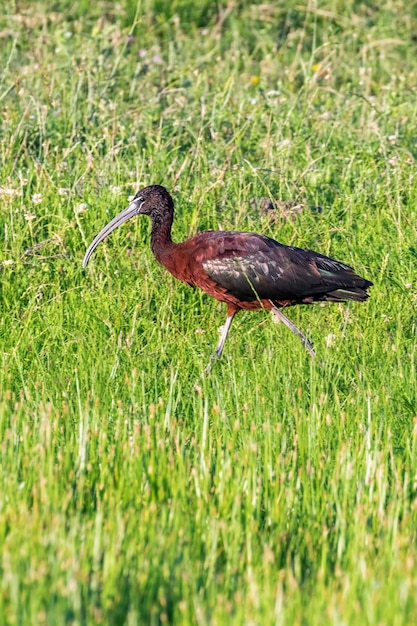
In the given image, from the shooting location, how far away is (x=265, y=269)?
251 inches

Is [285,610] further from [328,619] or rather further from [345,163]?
[345,163]

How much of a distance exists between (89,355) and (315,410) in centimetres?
155

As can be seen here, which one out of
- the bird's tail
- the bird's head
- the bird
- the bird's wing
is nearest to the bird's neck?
the bird's head

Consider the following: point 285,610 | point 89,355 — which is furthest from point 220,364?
point 285,610

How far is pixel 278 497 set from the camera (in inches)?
152

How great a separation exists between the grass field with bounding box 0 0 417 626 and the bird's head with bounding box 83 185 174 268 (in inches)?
6.6

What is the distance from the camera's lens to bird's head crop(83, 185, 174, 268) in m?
6.81

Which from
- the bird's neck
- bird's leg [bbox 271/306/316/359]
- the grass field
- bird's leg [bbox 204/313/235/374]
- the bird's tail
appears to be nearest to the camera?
the grass field

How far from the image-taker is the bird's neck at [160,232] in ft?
22.1

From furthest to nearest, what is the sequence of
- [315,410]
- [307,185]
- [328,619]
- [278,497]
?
[307,185]
[315,410]
[278,497]
[328,619]

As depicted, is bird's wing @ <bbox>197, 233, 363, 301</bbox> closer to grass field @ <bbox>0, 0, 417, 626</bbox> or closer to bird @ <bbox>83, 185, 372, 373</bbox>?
bird @ <bbox>83, 185, 372, 373</bbox>

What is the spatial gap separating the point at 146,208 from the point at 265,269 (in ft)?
2.92

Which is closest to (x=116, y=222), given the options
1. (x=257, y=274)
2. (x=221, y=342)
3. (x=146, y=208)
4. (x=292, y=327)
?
(x=146, y=208)

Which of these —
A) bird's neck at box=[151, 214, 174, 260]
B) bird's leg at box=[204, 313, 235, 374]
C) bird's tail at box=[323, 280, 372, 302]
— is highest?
bird's neck at box=[151, 214, 174, 260]
